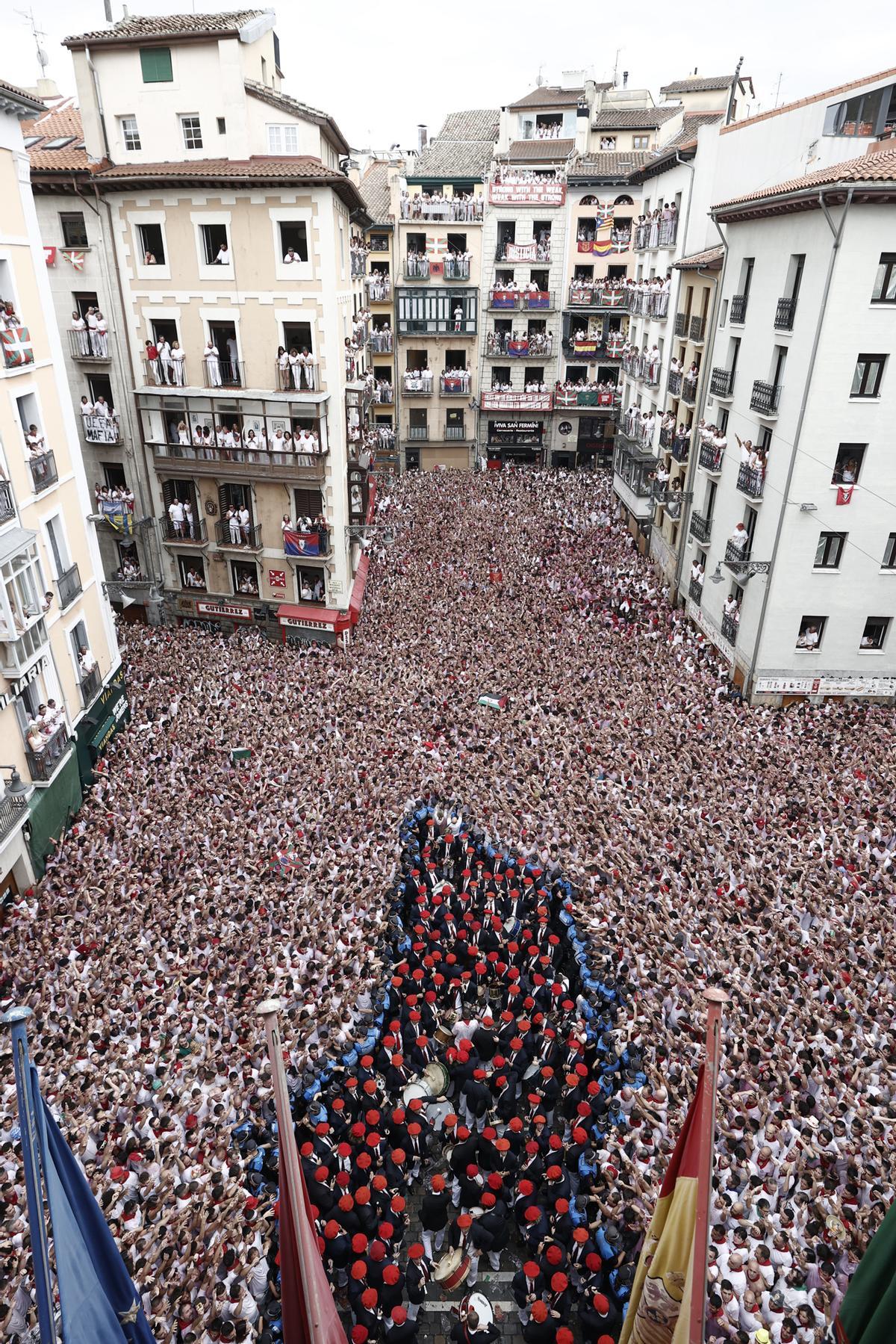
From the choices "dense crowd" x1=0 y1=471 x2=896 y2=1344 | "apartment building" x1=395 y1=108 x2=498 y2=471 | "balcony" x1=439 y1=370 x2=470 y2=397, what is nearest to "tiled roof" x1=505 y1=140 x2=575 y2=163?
"apartment building" x1=395 y1=108 x2=498 y2=471

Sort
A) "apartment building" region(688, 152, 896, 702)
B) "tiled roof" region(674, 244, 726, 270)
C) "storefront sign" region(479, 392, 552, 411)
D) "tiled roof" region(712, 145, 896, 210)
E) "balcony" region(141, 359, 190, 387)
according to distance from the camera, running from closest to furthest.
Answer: "tiled roof" region(712, 145, 896, 210), "apartment building" region(688, 152, 896, 702), "balcony" region(141, 359, 190, 387), "tiled roof" region(674, 244, 726, 270), "storefront sign" region(479, 392, 552, 411)

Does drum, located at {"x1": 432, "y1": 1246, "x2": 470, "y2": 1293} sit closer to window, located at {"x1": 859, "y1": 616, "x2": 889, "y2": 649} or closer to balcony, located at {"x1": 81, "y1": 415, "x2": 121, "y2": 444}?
window, located at {"x1": 859, "y1": 616, "x2": 889, "y2": 649}

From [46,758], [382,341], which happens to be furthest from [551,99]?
[46,758]

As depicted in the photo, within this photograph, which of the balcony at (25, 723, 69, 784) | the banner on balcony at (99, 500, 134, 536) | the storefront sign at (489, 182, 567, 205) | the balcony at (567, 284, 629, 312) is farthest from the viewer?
the balcony at (567, 284, 629, 312)

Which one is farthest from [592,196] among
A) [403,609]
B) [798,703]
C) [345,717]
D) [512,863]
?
[512,863]

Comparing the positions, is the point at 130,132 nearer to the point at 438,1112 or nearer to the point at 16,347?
the point at 16,347

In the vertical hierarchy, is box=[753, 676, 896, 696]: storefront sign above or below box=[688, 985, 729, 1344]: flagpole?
below

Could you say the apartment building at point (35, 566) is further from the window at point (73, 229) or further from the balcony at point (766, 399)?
the balcony at point (766, 399)
